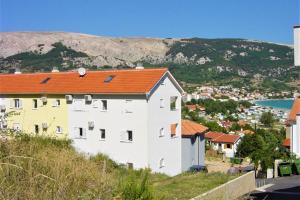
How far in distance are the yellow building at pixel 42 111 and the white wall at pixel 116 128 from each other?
4.16ft

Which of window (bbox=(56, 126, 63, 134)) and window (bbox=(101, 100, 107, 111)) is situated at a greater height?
window (bbox=(101, 100, 107, 111))

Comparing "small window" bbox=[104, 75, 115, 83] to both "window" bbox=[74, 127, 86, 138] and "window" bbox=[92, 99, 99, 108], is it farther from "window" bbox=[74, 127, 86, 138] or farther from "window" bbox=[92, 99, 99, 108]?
"window" bbox=[74, 127, 86, 138]

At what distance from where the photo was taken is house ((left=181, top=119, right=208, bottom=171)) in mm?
32406

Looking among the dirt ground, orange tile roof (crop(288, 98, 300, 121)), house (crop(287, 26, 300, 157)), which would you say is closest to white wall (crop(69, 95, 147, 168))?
the dirt ground

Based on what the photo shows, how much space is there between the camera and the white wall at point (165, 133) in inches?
1129

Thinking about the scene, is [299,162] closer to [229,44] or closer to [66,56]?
[66,56]

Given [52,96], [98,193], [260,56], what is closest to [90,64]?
[260,56]

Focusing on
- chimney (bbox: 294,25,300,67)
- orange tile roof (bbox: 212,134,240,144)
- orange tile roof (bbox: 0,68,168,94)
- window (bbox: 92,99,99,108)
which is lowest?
orange tile roof (bbox: 212,134,240,144)

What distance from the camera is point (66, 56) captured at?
5226 inches

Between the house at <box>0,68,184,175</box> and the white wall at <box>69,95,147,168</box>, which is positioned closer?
the white wall at <box>69,95,147,168</box>

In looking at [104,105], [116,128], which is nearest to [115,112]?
[116,128]

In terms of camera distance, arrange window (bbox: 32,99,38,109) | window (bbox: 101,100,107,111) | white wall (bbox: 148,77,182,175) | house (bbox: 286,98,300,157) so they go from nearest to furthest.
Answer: white wall (bbox: 148,77,182,175) → window (bbox: 101,100,107,111) → house (bbox: 286,98,300,157) → window (bbox: 32,99,38,109)

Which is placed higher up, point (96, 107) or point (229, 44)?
point (229, 44)

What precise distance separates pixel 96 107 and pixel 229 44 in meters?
156
